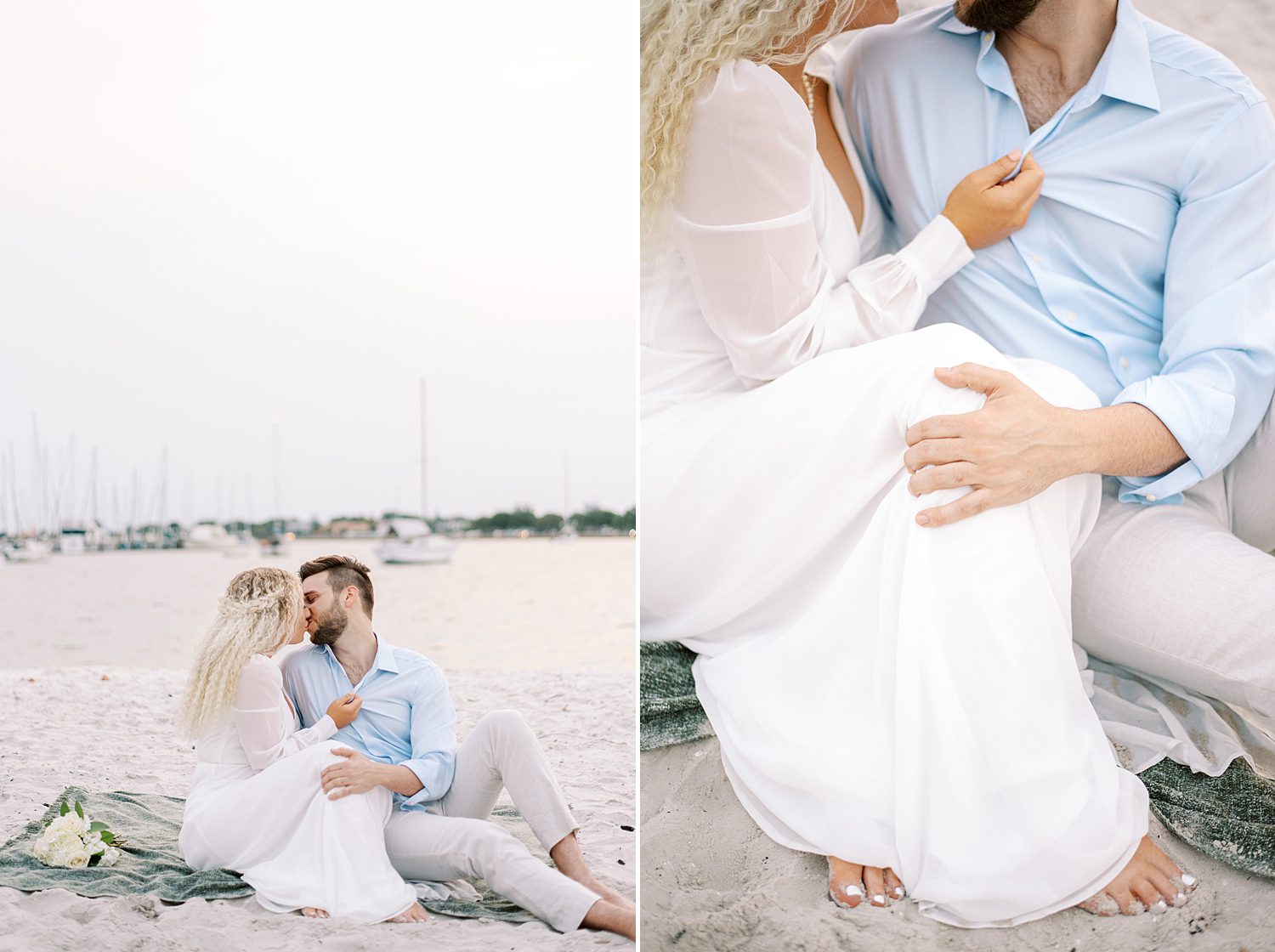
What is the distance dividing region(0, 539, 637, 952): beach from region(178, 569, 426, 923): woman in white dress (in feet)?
0.37

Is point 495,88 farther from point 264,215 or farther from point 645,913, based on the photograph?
point 645,913

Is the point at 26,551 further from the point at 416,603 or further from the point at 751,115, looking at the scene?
the point at 751,115

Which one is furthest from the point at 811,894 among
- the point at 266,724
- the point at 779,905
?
the point at 266,724

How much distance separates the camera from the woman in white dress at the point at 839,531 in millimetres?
2037

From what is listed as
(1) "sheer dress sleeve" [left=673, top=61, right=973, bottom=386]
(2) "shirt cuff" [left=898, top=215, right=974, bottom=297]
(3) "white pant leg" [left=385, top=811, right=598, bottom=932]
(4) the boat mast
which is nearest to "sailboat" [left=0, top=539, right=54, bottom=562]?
(4) the boat mast

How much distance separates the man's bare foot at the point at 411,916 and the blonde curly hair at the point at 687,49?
1494mm

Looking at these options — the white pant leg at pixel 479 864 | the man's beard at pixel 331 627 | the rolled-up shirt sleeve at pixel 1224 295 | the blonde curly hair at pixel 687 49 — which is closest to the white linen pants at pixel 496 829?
the white pant leg at pixel 479 864

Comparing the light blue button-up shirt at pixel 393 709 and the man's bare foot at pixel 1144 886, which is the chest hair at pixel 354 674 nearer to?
the light blue button-up shirt at pixel 393 709

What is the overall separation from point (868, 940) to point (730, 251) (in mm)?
1398

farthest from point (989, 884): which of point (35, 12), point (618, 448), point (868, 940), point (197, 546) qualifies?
point (35, 12)

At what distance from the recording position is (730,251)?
2172 mm

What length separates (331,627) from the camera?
244 centimetres

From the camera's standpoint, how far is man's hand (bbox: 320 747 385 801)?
91.9 inches

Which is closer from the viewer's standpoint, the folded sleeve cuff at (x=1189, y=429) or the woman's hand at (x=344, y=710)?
the folded sleeve cuff at (x=1189, y=429)
